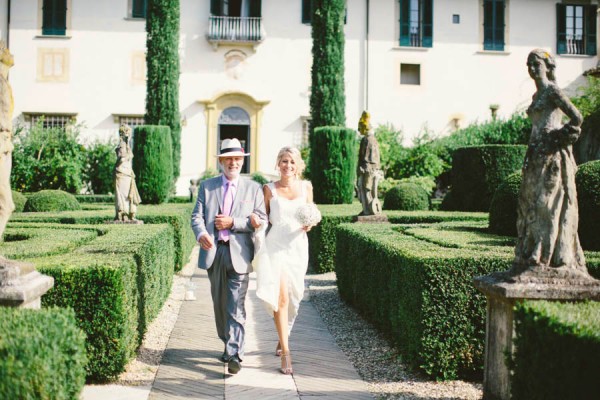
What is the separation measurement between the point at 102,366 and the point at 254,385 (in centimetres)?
119

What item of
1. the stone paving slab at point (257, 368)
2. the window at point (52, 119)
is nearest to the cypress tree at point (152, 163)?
the window at point (52, 119)

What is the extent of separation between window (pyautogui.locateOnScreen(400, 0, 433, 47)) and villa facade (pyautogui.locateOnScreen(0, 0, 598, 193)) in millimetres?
41

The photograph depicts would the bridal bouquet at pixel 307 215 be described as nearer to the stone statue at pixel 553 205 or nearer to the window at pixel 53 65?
the stone statue at pixel 553 205

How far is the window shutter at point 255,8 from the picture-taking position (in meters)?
26.0

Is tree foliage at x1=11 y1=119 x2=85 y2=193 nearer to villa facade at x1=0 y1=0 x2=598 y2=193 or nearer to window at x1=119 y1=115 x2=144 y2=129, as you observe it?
villa facade at x1=0 y1=0 x2=598 y2=193

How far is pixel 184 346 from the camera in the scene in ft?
21.2

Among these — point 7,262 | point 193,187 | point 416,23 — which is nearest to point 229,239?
point 7,262

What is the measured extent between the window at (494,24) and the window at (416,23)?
7.71 ft

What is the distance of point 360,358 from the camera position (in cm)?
613

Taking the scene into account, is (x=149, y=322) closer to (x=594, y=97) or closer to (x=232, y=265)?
(x=232, y=265)

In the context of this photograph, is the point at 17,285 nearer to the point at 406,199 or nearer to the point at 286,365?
the point at 286,365

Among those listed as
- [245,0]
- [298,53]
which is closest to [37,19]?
[245,0]

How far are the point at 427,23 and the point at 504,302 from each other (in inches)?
953

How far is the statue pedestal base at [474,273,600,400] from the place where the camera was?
419 cm
